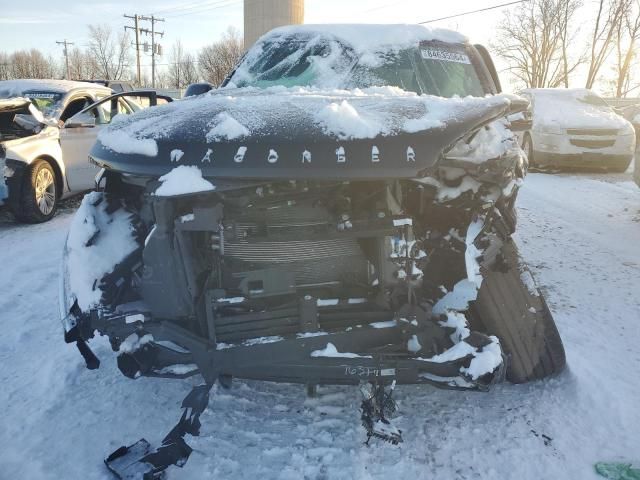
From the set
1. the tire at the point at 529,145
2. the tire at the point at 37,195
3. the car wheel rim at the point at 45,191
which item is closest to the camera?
the tire at the point at 37,195

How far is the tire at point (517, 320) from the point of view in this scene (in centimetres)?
243

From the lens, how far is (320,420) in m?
2.30

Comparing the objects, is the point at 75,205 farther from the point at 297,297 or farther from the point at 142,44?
the point at 142,44

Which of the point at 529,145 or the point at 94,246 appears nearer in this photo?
the point at 94,246

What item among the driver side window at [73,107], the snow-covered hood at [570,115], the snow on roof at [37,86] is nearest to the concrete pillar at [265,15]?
the snow-covered hood at [570,115]

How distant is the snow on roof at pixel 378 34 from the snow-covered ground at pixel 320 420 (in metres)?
2.26

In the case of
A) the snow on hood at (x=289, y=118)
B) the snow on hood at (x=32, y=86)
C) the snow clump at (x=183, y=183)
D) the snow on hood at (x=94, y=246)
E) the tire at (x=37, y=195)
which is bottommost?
the tire at (x=37, y=195)

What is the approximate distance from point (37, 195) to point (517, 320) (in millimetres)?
5856

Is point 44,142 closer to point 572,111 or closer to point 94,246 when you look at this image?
point 94,246

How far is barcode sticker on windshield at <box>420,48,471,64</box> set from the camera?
3.53m

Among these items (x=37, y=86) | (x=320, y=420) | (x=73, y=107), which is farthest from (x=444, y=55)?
(x=37, y=86)

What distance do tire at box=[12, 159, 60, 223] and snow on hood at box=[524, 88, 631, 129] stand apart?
8700 millimetres

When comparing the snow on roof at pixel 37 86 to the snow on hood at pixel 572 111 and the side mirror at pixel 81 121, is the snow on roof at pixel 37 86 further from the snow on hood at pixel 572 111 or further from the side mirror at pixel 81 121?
the snow on hood at pixel 572 111

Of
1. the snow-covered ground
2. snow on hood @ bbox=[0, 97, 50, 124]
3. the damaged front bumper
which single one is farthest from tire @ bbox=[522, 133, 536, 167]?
the damaged front bumper
